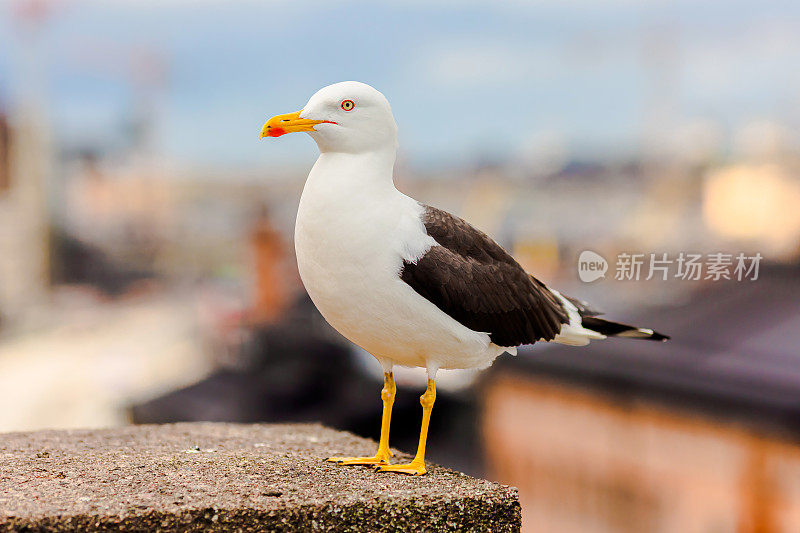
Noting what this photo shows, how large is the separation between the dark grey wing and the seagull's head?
349 millimetres

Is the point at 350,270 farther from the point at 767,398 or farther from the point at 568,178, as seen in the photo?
the point at 568,178

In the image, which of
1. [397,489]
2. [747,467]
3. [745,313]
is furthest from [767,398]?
[397,489]

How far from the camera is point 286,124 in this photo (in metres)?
2.78

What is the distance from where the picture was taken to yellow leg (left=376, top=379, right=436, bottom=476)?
2887 mm

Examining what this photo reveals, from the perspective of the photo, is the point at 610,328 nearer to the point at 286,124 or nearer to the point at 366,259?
the point at 366,259

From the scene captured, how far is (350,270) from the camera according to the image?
106 inches

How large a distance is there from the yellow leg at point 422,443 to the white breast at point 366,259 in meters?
0.13

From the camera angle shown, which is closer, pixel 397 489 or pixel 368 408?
pixel 397 489

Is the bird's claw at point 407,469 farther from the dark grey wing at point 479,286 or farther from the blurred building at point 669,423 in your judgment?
the blurred building at point 669,423

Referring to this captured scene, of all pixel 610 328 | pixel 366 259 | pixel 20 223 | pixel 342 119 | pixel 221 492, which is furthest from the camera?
pixel 20 223

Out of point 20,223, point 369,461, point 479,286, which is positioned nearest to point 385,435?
point 369,461

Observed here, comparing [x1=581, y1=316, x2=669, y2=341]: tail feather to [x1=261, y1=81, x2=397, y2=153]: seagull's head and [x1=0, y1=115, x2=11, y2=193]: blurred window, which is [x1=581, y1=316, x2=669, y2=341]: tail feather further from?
[x1=0, y1=115, x2=11, y2=193]: blurred window

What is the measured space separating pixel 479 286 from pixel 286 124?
862 mm

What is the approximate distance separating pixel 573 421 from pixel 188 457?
3.49m
